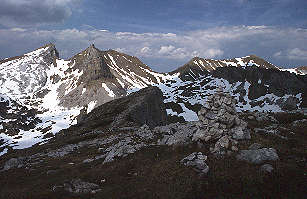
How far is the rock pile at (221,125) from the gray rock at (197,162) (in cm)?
171

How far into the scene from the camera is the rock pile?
65.5 ft

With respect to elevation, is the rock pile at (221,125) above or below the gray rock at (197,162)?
above

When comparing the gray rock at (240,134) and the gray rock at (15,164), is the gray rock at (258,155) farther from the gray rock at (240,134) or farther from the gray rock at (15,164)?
the gray rock at (15,164)

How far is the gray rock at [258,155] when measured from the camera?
55.9ft

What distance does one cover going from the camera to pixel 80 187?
17031mm

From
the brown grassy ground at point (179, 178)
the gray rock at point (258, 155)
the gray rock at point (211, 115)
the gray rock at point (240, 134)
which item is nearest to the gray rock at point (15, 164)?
the brown grassy ground at point (179, 178)

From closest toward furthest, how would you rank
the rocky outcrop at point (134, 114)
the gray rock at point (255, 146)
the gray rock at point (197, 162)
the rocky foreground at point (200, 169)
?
the rocky foreground at point (200, 169) → the gray rock at point (197, 162) → the gray rock at point (255, 146) → the rocky outcrop at point (134, 114)

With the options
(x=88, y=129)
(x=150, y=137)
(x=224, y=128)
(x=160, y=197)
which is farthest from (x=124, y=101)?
(x=160, y=197)

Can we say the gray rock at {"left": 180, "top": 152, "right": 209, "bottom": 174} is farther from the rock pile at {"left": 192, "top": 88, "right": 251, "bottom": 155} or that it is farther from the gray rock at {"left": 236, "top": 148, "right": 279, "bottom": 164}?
the gray rock at {"left": 236, "top": 148, "right": 279, "bottom": 164}

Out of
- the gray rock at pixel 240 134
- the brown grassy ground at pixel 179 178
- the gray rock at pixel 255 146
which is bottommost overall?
the brown grassy ground at pixel 179 178

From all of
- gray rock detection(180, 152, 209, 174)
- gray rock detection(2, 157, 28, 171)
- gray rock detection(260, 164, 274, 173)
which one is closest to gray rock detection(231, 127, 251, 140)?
gray rock detection(180, 152, 209, 174)

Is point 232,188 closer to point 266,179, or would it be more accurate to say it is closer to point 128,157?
point 266,179

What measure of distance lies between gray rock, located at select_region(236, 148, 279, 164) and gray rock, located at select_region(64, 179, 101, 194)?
12.6 metres

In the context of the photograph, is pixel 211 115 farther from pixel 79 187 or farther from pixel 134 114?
pixel 134 114
